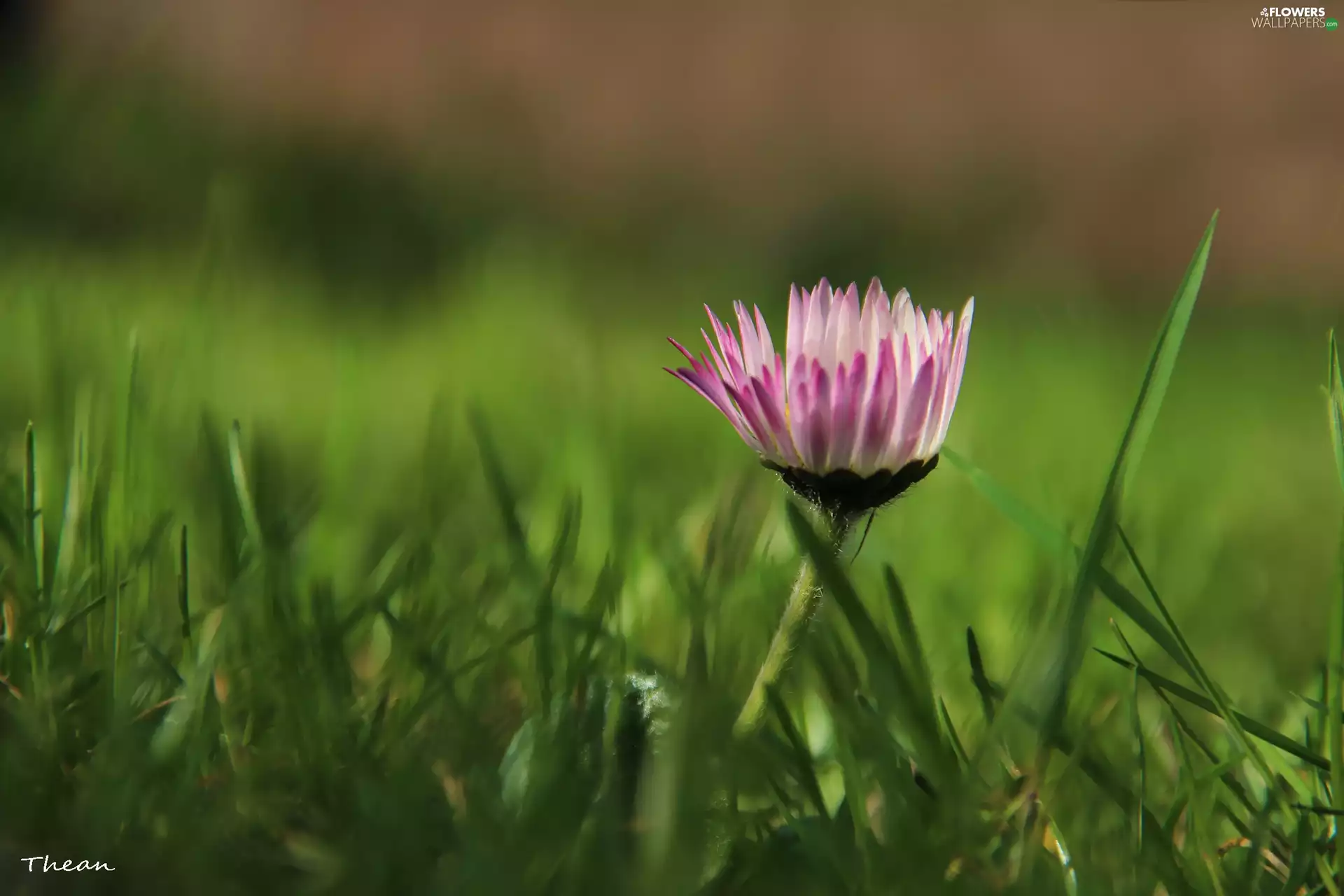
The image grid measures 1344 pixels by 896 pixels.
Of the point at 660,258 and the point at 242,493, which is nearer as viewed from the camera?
the point at 242,493

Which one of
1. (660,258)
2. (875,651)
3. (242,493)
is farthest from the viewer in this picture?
(660,258)

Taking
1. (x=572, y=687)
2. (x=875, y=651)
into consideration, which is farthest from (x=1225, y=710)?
(x=572, y=687)

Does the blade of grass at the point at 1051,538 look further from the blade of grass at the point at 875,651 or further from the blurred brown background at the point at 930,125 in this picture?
the blurred brown background at the point at 930,125

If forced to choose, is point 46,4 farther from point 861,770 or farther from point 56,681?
point 861,770

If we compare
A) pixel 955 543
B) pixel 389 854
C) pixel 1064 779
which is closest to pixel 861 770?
pixel 1064 779

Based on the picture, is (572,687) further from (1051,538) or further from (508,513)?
(1051,538)

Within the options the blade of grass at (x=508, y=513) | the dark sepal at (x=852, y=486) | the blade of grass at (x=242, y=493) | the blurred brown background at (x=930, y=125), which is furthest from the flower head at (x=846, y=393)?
the blurred brown background at (x=930, y=125)

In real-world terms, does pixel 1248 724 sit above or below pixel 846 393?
below
